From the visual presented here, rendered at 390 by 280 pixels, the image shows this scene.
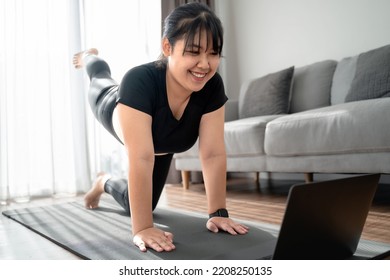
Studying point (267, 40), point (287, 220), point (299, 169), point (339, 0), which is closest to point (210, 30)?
point (287, 220)

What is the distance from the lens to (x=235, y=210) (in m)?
1.76

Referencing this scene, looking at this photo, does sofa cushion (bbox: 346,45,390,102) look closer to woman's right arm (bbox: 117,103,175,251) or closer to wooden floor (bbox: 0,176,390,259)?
wooden floor (bbox: 0,176,390,259)

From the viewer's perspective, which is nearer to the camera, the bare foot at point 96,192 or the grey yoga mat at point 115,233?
the grey yoga mat at point 115,233

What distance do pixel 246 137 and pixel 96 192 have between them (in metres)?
0.83

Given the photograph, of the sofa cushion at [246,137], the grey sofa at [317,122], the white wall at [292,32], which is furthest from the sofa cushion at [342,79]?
the sofa cushion at [246,137]

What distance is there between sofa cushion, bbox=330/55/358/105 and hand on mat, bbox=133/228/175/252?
1534 mm

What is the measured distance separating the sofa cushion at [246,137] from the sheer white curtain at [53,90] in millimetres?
1203

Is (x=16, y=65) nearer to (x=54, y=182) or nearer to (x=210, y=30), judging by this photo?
(x=54, y=182)

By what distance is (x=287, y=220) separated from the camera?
75 centimetres

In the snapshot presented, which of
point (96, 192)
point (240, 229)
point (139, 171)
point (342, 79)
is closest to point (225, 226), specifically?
point (240, 229)

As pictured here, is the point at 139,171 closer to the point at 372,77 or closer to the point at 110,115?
the point at 110,115

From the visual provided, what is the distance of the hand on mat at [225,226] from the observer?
121 centimetres

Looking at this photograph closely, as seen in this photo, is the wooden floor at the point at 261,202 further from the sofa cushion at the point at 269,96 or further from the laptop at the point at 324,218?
the sofa cushion at the point at 269,96

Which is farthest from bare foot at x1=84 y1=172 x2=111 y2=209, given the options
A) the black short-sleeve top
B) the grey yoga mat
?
the black short-sleeve top
